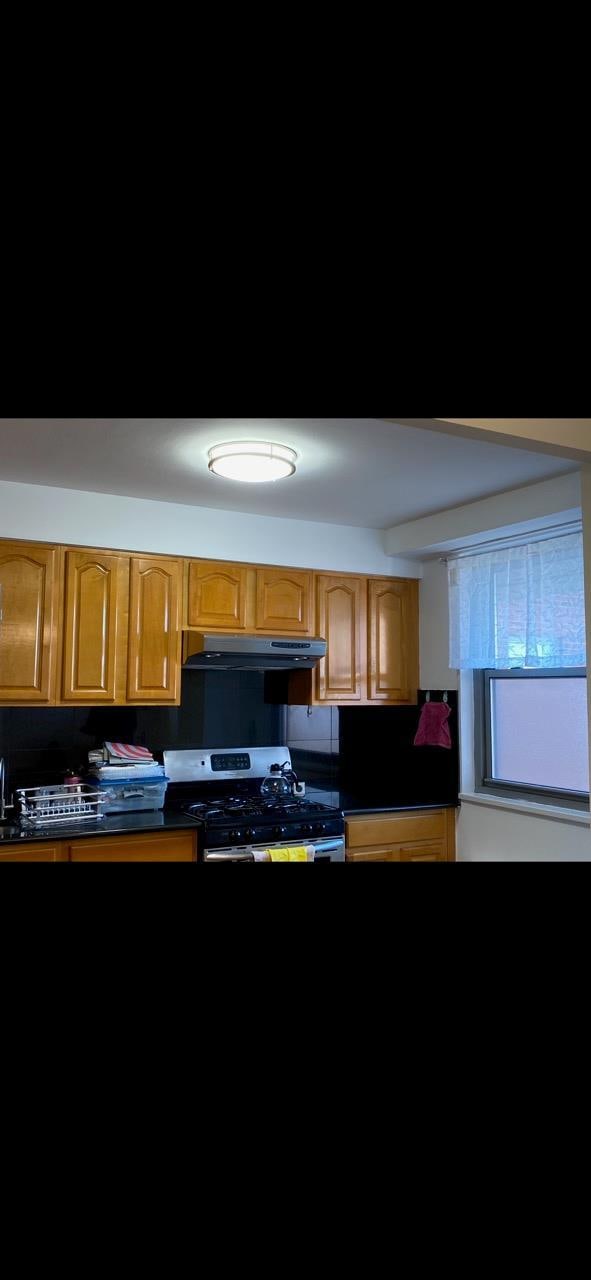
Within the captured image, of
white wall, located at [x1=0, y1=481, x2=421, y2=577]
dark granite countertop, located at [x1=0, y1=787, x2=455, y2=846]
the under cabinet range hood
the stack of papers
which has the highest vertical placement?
white wall, located at [x1=0, y1=481, x2=421, y2=577]

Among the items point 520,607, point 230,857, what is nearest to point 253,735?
point 230,857

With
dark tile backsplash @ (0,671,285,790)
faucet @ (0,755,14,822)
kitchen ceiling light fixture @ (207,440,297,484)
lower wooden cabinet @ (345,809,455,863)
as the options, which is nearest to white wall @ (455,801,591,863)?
lower wooden cabinet @ (345,809,455,863)

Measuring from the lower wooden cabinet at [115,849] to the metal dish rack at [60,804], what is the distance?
173 millimetres

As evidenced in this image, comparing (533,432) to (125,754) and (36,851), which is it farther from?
(125,754)

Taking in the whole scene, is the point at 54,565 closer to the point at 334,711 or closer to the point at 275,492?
the point at 275,492

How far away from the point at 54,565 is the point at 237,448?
1087 mm

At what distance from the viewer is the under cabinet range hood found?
135 inches

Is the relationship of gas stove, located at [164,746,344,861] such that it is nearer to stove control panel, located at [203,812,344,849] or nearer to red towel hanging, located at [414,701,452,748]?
stove control panel, located at [203,812,344,849]

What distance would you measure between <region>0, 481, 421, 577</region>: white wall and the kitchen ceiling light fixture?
2.67 feet

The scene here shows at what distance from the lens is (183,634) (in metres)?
3.53

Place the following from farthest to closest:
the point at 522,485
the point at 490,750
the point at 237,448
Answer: the point at 490,750 < the point at 522,485 < the point at 237,448

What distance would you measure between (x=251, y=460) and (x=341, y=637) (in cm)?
151

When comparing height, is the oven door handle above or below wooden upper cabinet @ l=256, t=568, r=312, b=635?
below
